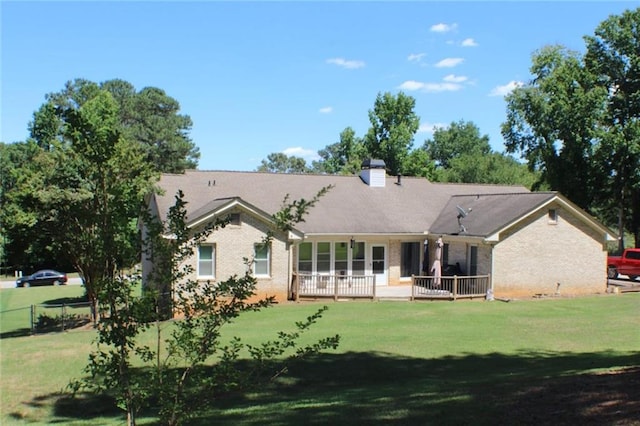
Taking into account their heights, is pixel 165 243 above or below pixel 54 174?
below

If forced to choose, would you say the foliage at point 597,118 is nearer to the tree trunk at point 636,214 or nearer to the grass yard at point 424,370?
the tree trunk at point 636,214

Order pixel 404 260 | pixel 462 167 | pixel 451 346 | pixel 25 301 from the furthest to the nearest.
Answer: pixel 462 167 < pixel 25 301 < pixel 404 260 < pixel 451 346

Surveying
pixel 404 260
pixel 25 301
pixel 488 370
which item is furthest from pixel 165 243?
pixel 25 301

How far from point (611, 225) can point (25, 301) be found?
65424 millimetres

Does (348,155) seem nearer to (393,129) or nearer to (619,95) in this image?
(393,129)

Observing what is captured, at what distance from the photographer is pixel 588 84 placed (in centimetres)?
4381

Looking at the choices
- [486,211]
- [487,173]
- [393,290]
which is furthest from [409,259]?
[487,173]

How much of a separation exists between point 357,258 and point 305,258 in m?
2.94

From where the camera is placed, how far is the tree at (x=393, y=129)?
63375mm

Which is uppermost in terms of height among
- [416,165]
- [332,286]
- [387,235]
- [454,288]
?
[416,165]

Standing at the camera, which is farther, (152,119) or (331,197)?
(152,119)

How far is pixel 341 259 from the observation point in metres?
31.5

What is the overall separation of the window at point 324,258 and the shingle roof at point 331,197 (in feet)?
3.73

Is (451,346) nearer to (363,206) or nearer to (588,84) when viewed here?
(363,206)
